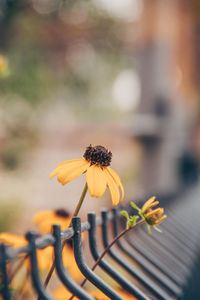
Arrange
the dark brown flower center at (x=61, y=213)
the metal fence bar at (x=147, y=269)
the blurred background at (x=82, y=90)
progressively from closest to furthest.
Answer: the metal fence bar at (x=147, y=269)
the dark brown flower center at (x=61, y=213)
the blurred background at (x=82, y=90)

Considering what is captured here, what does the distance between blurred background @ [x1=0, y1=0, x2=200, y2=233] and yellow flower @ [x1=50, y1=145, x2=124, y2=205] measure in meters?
1.18

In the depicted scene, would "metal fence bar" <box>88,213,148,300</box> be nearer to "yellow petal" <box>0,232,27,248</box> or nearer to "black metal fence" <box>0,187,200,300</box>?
"black metal fence" <box>0,187,200,300</box>

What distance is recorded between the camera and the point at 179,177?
3898 mm

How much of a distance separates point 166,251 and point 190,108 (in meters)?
6.36

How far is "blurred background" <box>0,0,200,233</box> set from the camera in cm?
290

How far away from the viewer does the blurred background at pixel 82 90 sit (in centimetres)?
290

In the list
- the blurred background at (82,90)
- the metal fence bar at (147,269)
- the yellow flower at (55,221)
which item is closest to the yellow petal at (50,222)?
the yellow flower at (55,221)

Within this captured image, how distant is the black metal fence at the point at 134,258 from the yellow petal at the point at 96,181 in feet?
0.15

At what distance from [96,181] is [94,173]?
0.02 m

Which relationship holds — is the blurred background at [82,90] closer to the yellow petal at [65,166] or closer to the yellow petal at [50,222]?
the yellow petal at [50,222]

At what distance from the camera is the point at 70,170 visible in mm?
490

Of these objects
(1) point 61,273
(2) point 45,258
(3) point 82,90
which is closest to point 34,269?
(1) point 61,273

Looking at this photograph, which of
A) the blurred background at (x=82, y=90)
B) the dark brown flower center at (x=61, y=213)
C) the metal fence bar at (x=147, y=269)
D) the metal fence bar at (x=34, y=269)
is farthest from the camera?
the blurred background at (x=82, y=90)

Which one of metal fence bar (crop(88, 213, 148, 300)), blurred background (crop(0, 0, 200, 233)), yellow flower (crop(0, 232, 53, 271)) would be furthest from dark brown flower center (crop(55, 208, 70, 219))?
blurred background (crop(0, 0, 200, 233))
